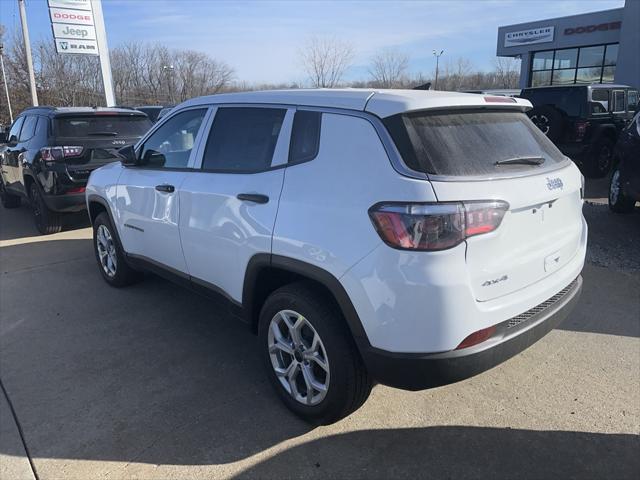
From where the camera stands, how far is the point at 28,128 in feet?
24.8

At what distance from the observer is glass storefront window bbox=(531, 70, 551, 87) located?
90.1 ft

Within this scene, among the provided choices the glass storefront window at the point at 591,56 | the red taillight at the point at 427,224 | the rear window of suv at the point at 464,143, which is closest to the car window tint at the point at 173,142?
the rear window of suv at the point at 464,143

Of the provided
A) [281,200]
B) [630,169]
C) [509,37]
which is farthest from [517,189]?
[509,37]

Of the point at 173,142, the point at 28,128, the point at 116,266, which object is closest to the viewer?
the point at 173,142

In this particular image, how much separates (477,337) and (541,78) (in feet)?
97.6

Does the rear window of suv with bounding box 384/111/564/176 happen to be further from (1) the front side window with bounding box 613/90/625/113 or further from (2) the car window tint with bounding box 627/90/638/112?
(2) the car window tint with bounding box 627/90/638/112

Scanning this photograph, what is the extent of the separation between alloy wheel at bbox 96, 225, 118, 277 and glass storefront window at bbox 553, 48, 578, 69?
27612 millimetres

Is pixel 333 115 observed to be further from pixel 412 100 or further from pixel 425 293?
pixel 425 293

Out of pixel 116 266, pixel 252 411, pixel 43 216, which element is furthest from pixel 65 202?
pixel 252 411

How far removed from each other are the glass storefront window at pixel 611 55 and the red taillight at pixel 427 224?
2703 centimetres

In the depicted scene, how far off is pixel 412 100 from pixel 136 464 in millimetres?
2320

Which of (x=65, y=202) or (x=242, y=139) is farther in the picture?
(x=65, y=202)

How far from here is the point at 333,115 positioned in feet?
8.49

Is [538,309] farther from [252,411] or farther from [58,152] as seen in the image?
[58,152]
